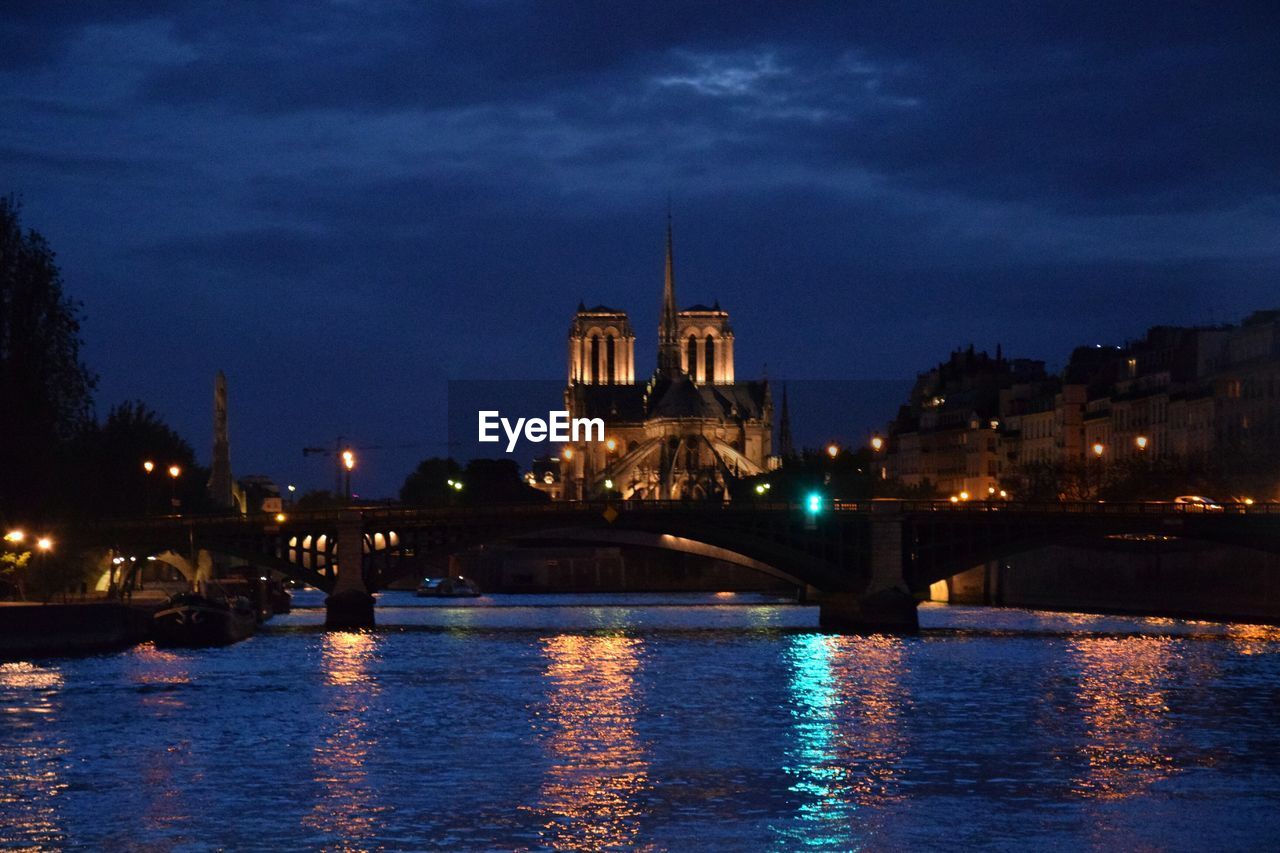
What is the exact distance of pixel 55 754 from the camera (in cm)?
4656

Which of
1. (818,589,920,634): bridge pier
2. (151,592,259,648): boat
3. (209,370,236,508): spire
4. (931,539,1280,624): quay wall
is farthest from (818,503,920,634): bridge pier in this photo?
(209,370,236,508): spire

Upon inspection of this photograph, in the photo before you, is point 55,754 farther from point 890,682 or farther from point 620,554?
point 620,554

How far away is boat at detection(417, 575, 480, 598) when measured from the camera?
563ft

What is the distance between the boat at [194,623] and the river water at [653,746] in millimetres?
3231

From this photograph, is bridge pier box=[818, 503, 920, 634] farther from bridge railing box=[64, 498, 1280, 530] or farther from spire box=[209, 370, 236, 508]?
spire box=[209, 370, 236, 508]

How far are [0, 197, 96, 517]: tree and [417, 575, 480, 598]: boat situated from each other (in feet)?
288

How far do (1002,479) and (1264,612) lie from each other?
67972 mm

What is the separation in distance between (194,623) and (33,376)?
34.7 ft

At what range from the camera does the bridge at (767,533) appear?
97875mm

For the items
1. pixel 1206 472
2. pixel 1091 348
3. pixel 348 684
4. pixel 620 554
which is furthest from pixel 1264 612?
pixel 620 554

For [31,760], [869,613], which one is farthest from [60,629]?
[869,613]

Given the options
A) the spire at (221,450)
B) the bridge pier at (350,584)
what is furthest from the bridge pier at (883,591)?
the spire at (221,450)

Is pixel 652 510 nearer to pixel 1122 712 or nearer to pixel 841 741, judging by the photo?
pixel 1122 712

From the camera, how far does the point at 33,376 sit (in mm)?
79938
